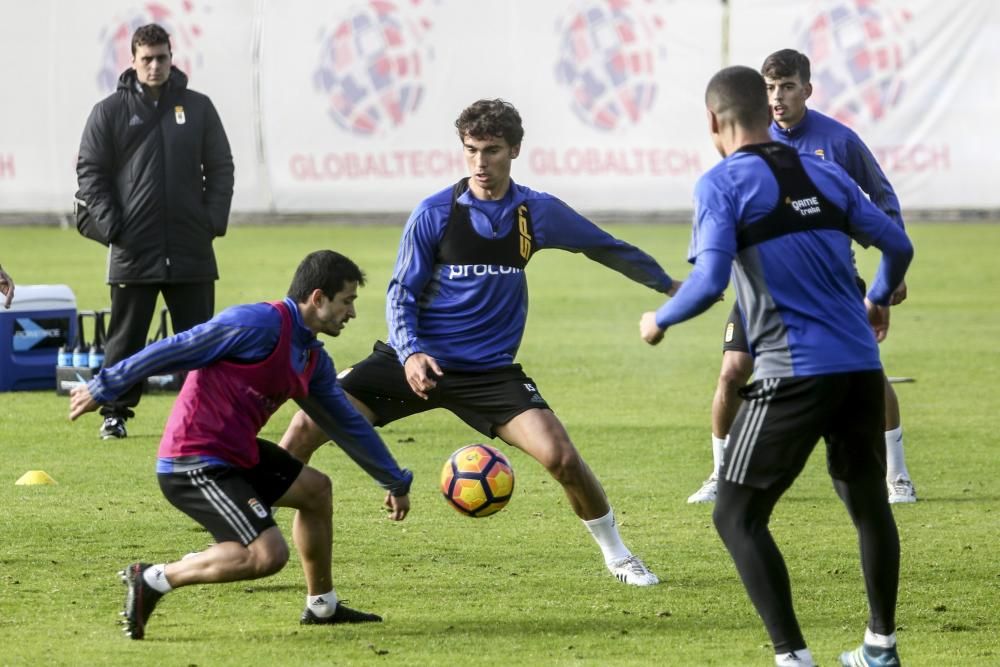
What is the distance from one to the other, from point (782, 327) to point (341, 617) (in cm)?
215

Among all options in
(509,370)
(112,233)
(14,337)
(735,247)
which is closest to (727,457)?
(735,247)

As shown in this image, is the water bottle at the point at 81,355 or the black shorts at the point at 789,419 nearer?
the black shorts at the point at 789,419

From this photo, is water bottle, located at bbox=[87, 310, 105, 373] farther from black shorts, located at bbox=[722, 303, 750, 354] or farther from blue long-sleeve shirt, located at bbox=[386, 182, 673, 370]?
blue long-sleeve shirt, located at bbox=[386, 182, 673, 370]

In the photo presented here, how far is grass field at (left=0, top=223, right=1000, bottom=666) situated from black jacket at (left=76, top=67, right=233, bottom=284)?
1.17 meters

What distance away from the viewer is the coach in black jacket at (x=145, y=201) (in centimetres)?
1149

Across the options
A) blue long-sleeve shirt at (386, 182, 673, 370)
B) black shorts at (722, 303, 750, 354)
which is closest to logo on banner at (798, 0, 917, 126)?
black shorts at (722, 303, 750, 354)

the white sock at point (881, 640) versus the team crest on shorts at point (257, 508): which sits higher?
the team crest on shorts at point (257, 508)

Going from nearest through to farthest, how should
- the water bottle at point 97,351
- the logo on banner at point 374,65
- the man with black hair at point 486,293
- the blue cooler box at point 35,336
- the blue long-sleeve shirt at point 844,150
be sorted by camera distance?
the man with black hair at point 486,293 → the blue long-sleeve shirt at point 844,150 → the water bottle at point 97,351 → the blue cooler box at point 35,336 → the logo on banner at point 374,65

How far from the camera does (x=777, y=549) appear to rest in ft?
18.7

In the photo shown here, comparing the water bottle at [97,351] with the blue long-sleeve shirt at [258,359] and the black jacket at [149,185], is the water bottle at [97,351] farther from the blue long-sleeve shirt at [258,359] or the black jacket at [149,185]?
the blue long-sleeve shirt at [258,359]

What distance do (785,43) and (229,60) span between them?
30.9ft

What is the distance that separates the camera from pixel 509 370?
7562 mm

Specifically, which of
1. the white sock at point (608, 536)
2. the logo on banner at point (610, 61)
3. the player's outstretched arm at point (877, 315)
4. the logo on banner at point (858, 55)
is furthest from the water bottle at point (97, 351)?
the logo on banner at point (858, 55)

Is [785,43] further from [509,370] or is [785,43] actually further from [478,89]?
[509,370]
